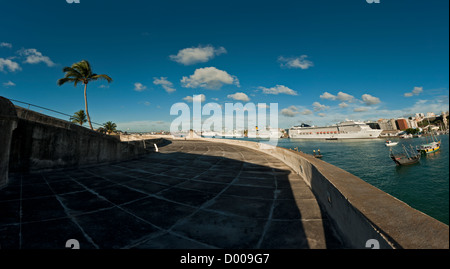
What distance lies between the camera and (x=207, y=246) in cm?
218

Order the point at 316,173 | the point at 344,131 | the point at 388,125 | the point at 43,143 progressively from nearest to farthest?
1. the point at 316,173
2. the point at 43,143
3. the point at 344,131
4. the point at 388,125

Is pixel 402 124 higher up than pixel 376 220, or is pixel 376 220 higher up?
pixel 402 124

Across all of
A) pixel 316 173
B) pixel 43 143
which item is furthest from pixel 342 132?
pixel 43 143

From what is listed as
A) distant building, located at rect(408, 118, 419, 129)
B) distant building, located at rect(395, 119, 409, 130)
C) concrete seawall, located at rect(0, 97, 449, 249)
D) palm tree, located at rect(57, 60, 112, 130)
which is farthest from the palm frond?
distant building, located at rect(408, 118, 419, 129)

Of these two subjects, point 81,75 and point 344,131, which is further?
point 344,131

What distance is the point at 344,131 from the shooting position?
96.3 m

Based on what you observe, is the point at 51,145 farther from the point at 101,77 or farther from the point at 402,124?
the point at 402,124

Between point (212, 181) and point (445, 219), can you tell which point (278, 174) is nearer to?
point (212, 181)

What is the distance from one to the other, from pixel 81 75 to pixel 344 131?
4522 inches

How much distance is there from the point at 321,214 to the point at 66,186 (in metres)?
6.10

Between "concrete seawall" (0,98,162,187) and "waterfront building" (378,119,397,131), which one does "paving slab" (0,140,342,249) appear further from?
"waterfront building" (378,119,397,131)

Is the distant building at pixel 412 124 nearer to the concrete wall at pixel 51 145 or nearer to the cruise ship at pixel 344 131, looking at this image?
the cruise ship at pixel 344 131

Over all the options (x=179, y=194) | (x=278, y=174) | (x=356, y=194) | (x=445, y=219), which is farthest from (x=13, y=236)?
(x=445, y=219)
